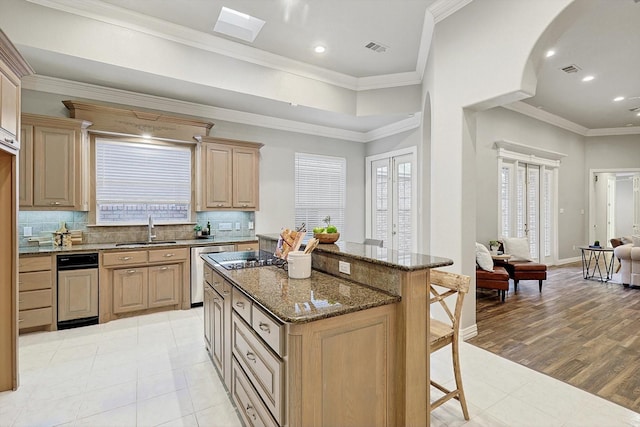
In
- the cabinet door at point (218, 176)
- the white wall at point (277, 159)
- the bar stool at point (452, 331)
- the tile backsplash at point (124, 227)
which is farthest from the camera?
the white wall at point (277, 159)

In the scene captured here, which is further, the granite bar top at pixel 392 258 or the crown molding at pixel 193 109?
the crown molding at pixel 193 109

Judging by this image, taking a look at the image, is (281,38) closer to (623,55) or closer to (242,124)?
(242,124)

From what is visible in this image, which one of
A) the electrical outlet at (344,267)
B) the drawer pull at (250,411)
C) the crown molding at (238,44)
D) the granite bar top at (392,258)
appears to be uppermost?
the crown molding at (238,44)

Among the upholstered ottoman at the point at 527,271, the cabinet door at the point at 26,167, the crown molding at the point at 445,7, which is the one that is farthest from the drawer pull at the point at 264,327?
the upholstered ottoman at the point at 527,271

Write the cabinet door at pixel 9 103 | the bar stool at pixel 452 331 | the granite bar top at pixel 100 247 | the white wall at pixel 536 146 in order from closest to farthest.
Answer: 1. the bar stool at pixel 452 331
2. the cabinet door at pixel 9 103
3. the granite bar top at pixel 100 247
4. the white wall at pixel 536 146

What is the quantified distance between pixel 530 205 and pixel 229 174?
6.63 meters

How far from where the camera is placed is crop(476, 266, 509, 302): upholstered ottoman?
4637 millimetres

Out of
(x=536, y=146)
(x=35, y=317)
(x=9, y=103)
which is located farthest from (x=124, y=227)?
(x=536, y=146)

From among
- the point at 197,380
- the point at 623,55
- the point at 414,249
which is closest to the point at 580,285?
the point at 414,249

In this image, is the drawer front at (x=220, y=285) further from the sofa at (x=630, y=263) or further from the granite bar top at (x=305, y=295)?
the sofa at (x=630, y=263)

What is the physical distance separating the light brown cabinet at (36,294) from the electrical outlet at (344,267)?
3499mm

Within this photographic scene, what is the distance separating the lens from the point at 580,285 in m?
5.72

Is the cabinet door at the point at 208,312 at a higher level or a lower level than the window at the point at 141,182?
lower

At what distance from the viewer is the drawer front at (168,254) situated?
412cm
